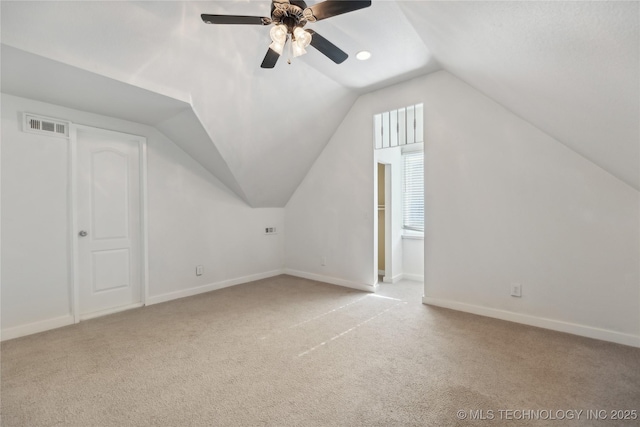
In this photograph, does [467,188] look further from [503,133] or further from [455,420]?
[455,420]

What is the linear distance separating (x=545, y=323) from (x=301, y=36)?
335 cm

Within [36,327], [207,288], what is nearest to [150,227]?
[207,288]

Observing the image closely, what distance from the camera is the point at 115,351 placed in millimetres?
2424

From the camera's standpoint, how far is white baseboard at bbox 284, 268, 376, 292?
4.13 metres

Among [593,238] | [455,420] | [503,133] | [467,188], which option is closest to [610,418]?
[455,420]

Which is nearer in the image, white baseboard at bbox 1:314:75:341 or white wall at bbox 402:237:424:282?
white baseboard at bbox 1:314:75:341

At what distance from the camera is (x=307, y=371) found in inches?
83.1

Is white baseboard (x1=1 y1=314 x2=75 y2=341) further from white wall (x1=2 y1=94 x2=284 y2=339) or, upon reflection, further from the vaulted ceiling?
the vaulted ceiling

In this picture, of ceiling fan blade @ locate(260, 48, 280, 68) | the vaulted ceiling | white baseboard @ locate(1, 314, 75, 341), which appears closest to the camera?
the vaulted ceiling

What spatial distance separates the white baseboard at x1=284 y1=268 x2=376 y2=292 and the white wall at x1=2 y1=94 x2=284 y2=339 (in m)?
0.36

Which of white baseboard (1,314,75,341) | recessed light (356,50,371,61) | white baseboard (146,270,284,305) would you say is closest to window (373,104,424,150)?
recessed light (356,50,371,61)

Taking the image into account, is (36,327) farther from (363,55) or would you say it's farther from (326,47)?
(363,55)

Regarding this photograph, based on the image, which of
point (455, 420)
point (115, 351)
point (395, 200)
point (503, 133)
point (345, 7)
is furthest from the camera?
point (395, 200)

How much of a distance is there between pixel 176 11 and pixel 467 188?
3.22 m
